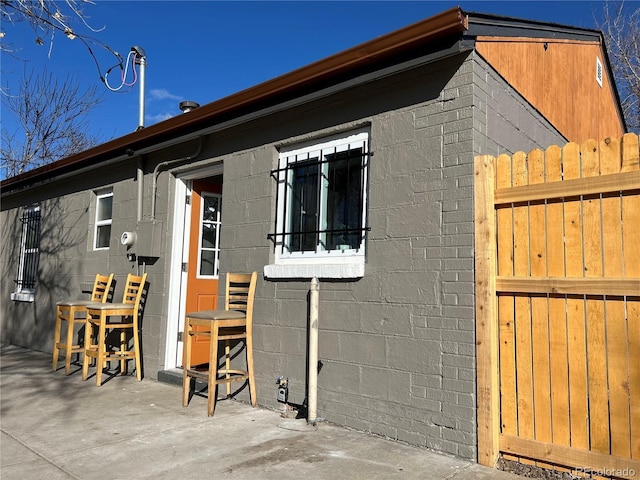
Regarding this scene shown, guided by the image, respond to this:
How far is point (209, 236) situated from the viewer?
679 centimetres

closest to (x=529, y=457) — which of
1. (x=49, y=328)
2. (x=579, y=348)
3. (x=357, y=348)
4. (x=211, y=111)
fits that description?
(x=579, y=348)

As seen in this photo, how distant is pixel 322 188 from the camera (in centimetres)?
484

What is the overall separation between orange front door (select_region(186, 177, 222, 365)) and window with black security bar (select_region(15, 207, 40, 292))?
14.1ft

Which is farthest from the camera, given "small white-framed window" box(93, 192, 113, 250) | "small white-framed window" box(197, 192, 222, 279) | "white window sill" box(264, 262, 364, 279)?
"small white-framed window" box(93, 192, 113, 250)

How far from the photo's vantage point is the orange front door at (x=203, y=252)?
6.54m

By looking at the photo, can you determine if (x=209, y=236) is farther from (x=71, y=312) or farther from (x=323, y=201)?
(x=323, y=201)

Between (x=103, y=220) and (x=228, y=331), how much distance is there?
3.91m

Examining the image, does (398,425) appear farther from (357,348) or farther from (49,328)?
(49,328)

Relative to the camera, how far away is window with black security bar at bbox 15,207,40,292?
9.41m

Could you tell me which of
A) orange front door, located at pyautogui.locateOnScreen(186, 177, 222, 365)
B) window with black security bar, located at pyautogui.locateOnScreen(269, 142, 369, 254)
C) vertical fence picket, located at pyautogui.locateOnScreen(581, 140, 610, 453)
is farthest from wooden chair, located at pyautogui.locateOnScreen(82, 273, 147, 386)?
vertical fence picket, located at pyautogui.locateOnScreen(581, 140, 610, 453)

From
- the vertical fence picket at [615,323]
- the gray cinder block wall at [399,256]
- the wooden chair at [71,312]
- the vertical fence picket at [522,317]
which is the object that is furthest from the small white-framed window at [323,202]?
the wooden chair at [71,312]

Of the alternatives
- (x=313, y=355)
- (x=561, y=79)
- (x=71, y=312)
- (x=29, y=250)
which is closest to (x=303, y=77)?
(x=313, y=355)

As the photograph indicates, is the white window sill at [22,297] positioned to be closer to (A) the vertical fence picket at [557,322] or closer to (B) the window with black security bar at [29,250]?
(B) the window with black security bar at [29,250]

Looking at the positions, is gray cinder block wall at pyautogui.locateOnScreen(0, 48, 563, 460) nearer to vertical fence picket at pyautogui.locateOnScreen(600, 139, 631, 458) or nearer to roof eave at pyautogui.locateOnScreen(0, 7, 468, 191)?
roof eave at pyautogui.locateOnScreen(0, 7, 468, 191)
